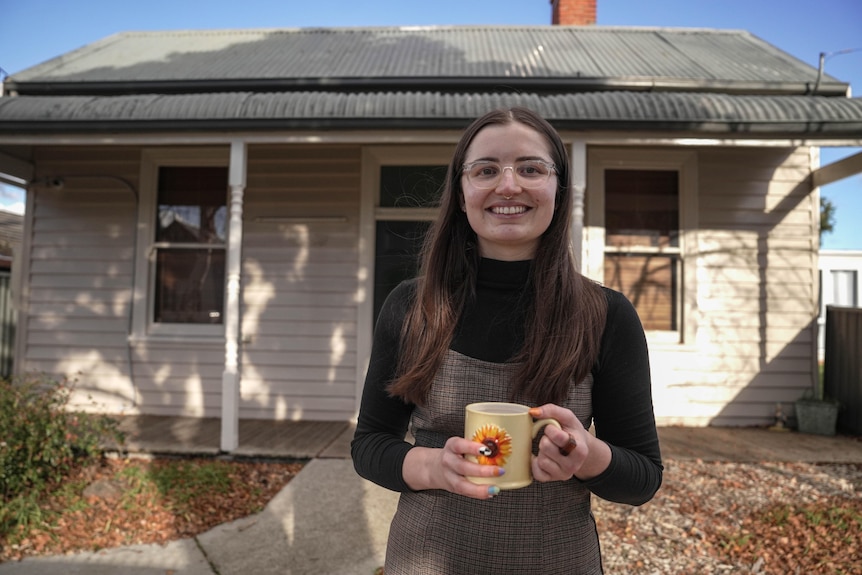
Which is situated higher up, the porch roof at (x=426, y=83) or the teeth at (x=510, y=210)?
the porch roof at (x=426, y=83)

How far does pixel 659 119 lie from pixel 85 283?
608 centimetres

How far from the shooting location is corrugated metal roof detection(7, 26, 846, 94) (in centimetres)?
579

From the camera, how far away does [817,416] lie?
5.34 metres

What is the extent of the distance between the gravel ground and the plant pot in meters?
1.35

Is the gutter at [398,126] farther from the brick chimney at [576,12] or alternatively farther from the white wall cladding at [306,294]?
the brick chimney at [576,12]

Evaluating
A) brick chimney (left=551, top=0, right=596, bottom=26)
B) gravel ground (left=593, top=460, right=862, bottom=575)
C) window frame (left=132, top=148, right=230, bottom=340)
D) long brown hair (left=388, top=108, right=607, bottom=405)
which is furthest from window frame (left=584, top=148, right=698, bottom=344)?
long brown hair (left=388, top=108, right=607, bottom=405)

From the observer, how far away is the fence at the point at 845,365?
5383 millimetres

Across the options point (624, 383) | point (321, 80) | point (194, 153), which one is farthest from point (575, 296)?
point (194, 153)

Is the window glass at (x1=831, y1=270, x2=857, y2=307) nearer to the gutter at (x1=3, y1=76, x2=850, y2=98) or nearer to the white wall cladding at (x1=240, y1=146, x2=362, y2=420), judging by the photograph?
the gutter at (x1=3, y1=76, x2=850, y2=98)

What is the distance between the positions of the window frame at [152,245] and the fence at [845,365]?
21.4 feet

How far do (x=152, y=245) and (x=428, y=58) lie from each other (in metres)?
3.87

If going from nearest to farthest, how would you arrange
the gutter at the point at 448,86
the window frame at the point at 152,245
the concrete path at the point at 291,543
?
the concrete path at the point at 291,543
the gutter at the point at 448,86
the window frame at the point at 152,245

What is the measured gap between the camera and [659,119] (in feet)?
14.3

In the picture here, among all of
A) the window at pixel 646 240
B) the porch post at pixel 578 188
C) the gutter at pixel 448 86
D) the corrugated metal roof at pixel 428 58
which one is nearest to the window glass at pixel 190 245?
the gutter at pixel 448 86
